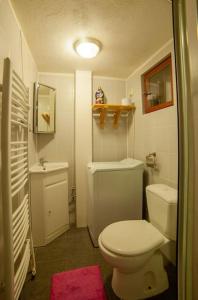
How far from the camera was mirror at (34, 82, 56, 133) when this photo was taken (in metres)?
2.09

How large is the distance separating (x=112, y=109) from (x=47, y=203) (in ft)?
4.92

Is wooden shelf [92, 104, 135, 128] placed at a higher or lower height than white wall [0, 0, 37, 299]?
lower

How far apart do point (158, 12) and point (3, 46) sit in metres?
1.17

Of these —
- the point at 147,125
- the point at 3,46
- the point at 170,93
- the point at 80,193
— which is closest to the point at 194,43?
the point at 3,46

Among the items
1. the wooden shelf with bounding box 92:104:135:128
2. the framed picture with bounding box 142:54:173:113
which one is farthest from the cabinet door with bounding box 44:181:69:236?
the framed picture with bounding box 142:54:173:113

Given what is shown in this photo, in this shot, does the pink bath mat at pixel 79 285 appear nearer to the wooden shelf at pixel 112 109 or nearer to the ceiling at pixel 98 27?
the wooden shelf at pixel 112 109

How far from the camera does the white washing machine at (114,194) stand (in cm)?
186

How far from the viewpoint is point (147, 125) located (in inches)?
80.8

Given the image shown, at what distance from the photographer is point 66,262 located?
1.63 meters

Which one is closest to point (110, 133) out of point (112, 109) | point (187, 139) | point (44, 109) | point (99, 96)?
point (112, 109)

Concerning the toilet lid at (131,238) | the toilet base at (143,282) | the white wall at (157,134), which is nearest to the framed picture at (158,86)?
the white wall at (157,134)

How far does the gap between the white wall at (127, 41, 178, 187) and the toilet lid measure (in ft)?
1.68

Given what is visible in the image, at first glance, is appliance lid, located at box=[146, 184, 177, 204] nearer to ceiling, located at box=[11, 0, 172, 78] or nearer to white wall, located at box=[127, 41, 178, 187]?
white wall, located at box=[127, 41, 178, 187]

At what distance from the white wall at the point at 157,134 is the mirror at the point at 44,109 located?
1.15m
